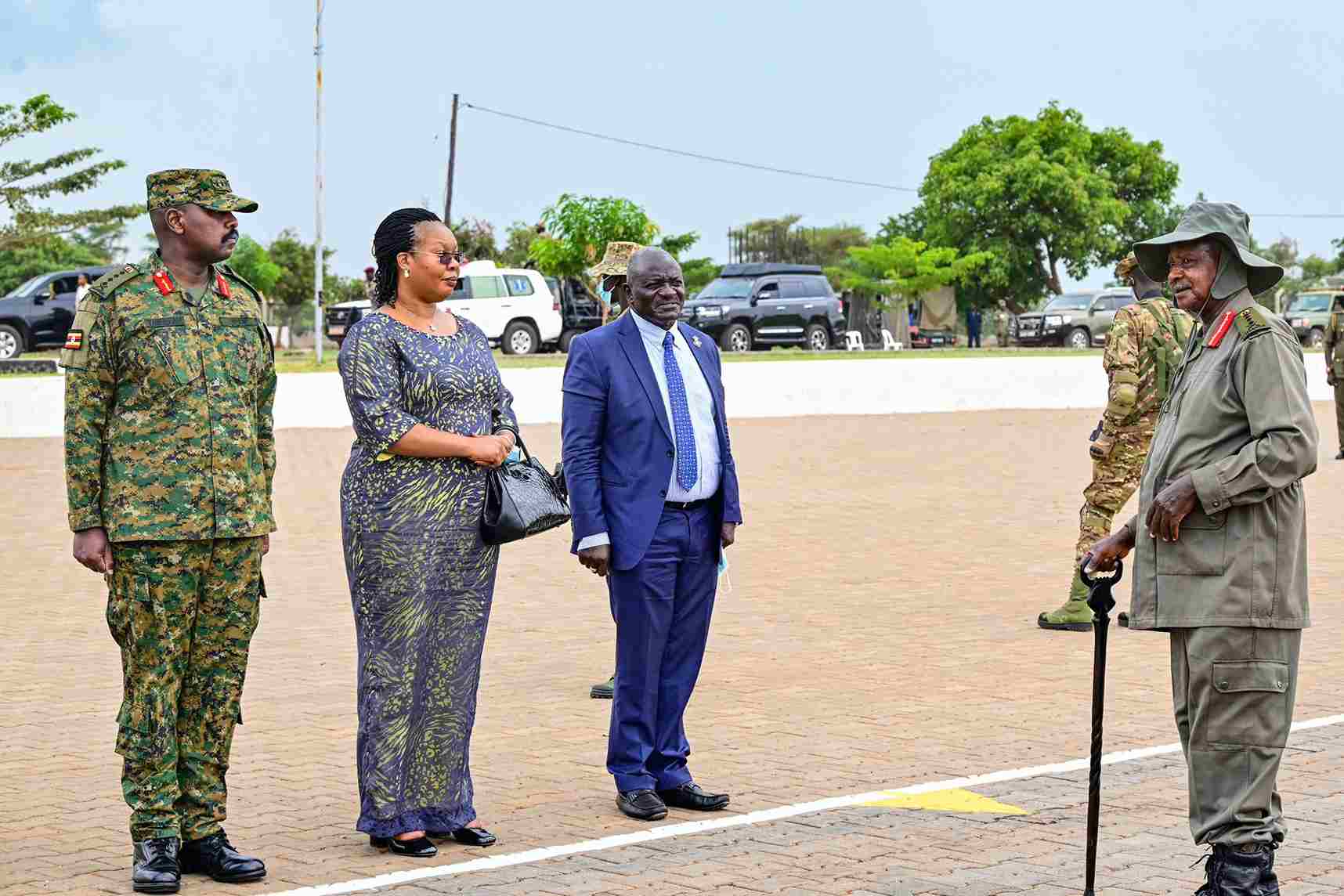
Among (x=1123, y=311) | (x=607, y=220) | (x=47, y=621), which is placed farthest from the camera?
(x=607, y=220)

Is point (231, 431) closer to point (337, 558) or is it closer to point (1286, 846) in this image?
point (1286, 846)

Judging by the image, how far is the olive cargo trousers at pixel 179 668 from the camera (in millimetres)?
5391

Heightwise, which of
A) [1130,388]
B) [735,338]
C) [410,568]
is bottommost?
[410,568]

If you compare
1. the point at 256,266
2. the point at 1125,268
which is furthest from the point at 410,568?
the point at 256,266

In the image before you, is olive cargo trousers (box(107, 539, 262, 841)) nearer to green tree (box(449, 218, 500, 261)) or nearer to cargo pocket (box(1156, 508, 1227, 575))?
cargo pocket (box(1156, 508, 1227, 575))

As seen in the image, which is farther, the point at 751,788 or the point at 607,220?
the point at 607,220

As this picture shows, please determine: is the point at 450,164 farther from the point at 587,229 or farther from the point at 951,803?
the point at 951,803

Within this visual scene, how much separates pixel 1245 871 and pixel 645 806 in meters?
2.07

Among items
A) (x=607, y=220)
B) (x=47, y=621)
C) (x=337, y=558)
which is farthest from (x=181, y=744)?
(x=607, y=220)

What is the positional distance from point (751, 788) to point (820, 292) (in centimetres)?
3497

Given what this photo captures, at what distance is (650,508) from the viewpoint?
20.4 feet

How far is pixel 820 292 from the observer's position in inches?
1620

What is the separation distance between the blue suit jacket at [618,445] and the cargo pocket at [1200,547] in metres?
1.74

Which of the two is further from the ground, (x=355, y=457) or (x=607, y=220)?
(x=607, y=220)
